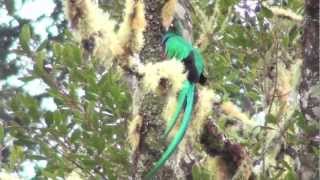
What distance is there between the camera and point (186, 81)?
1.48 meters

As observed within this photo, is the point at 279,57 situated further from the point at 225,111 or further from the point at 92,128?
the point at 92,128

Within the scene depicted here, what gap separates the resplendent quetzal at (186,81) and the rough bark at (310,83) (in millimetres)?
220

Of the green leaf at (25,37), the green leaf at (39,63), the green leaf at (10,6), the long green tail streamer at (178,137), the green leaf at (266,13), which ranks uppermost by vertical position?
the green leaf at (10,6)

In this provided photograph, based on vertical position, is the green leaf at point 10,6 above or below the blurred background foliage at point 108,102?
above

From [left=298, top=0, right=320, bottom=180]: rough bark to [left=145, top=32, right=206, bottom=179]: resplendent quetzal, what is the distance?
220 mm

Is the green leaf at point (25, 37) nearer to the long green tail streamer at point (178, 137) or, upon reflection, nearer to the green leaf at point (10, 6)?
the long green tail streamer at point (178, 137)

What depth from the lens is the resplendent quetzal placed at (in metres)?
1.44

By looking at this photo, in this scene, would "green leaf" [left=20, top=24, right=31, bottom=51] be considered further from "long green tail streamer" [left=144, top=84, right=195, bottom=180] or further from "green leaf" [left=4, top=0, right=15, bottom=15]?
"green leaf" [left=4, top=0, right=15, bottom=15]

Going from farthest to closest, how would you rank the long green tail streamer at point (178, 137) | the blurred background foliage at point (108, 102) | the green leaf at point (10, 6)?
the green leaf at point (10, 6) → the blurred background foliage at point (108, 102) → the long green tail streamer at point (178, 137)

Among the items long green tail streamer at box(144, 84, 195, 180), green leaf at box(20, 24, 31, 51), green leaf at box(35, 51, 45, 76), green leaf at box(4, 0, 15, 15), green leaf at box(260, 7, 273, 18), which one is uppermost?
green leaf at box(4, 0, 15, 15)

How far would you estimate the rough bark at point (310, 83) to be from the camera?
1502 mm

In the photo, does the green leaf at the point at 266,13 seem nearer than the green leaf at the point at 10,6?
Yes

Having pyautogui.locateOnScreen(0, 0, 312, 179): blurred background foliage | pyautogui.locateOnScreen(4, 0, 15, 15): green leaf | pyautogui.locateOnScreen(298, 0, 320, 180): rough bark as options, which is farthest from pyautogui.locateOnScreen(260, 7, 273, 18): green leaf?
pyautogui.locateOnScreen(4, 0, 15, 15): green leaf

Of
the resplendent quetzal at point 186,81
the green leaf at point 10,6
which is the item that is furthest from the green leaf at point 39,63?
the green leaf at point 10,6
